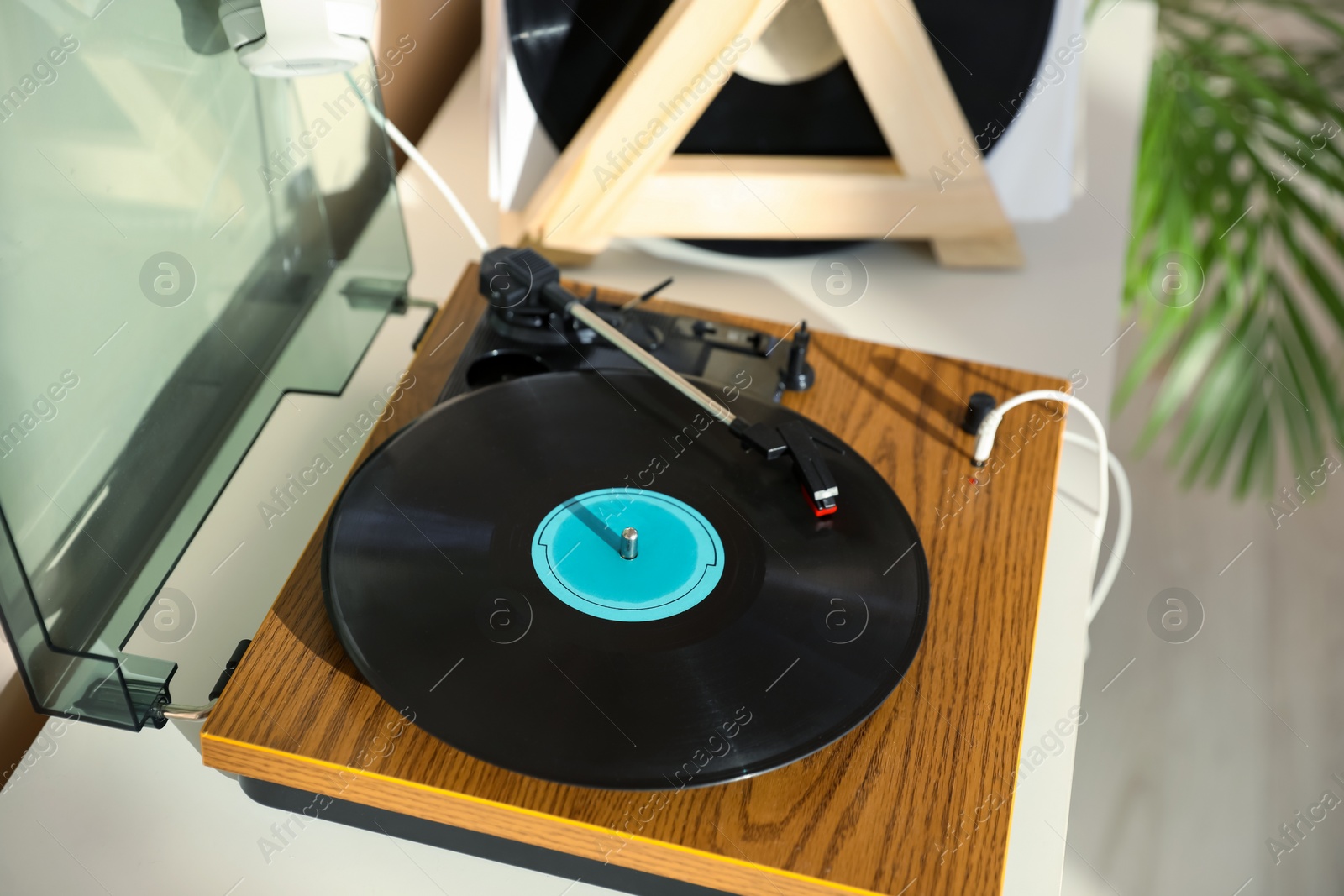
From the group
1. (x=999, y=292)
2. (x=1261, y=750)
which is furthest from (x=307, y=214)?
(x=1261, y=750)

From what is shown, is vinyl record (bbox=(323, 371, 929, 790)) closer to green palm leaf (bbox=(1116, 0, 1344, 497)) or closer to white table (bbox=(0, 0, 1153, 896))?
white table (bbox=(0, 0, 1153, 896))

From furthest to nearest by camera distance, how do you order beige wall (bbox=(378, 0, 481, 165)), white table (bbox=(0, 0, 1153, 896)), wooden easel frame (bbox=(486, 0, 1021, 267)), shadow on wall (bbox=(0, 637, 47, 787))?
beige wall (bbox=(378, 0, 481, 165)) < wooden easel frame (bbox=(486, 0, 1021, 267)) < shadow on wall (bbox=(0, 637, 47, 787)) < white table (bbox=(0, 0, 1153, 896))

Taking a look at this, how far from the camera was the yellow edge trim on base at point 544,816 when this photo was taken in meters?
0.59

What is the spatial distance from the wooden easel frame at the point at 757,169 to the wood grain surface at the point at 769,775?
1.56ft

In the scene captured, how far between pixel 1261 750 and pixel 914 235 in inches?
36.4

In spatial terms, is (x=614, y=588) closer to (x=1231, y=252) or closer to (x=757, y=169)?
(x=757, y=169)

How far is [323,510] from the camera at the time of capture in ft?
2.99

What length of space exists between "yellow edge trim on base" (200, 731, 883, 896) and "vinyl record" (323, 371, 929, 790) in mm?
38

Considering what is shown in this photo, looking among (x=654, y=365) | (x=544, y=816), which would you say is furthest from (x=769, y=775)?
(x=654, y=365)

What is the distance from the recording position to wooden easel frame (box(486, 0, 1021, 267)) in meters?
1.00

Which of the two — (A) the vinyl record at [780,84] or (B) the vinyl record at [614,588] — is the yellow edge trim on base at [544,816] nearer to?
(B) the vinyl record at [614,588]

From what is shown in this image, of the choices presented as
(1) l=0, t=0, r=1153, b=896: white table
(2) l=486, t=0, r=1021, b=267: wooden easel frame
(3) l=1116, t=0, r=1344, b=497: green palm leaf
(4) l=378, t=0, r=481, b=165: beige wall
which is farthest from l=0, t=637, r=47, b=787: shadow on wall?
(3) l=1116, t=0, r=1344, b=497: green palm leaf

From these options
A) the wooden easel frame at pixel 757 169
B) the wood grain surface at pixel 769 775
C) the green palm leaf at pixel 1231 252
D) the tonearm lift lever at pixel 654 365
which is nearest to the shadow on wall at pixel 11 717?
the wood grain surface at pixel 769 775

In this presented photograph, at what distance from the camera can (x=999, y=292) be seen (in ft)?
3.85
